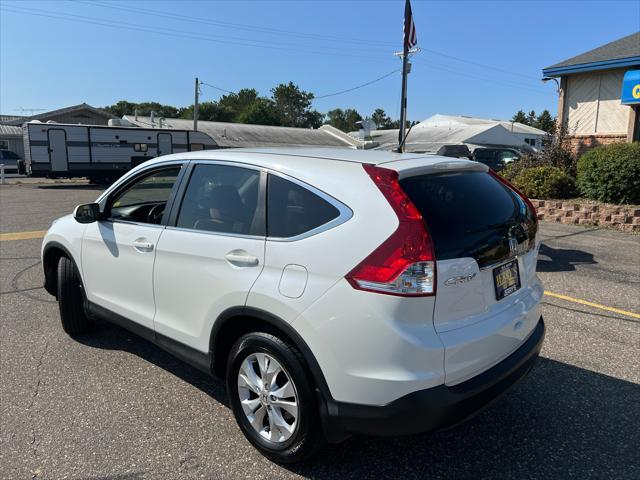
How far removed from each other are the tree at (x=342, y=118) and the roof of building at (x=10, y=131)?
7808 cm

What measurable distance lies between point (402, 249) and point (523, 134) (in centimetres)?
6587

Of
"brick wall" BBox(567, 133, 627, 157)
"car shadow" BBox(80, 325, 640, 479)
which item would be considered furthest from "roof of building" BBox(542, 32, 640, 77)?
"car shadow" BBox(80, 325, 640, 479)

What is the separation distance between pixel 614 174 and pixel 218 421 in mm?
10821

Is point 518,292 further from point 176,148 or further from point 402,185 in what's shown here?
point 176,148

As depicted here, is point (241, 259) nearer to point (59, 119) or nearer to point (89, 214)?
point (89, 214)

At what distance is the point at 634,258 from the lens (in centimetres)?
773

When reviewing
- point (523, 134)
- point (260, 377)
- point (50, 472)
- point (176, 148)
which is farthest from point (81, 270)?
point (523, 134)

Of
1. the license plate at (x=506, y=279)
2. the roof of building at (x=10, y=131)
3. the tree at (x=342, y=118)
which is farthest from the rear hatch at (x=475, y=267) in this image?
the tree at (x=342, y=118)

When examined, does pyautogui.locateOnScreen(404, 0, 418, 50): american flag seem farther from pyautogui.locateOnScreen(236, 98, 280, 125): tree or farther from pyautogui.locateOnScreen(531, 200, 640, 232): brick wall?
pyautogui.locateOnScreen(236, 98, 280, 125): tree

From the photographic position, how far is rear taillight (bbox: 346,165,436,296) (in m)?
2.28

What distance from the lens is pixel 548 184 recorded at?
1205 centimetres

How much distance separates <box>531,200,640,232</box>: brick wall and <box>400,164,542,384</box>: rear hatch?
871cm

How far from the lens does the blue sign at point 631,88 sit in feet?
45.6

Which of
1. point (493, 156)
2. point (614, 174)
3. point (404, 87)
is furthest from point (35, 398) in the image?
point (493, 156)
